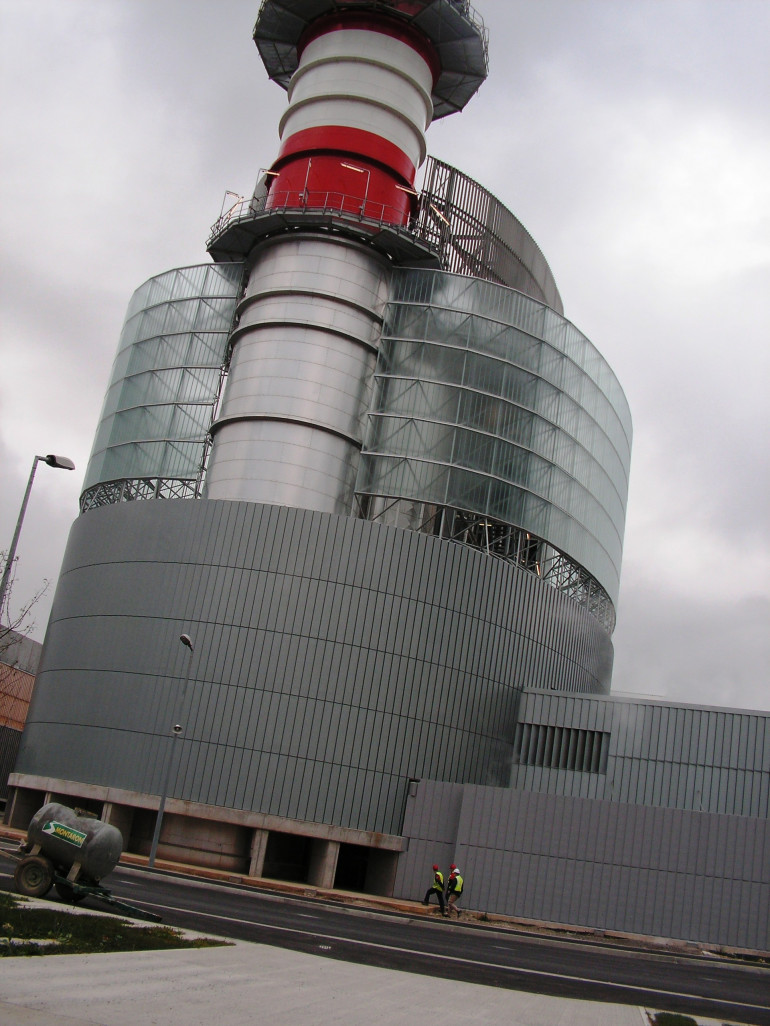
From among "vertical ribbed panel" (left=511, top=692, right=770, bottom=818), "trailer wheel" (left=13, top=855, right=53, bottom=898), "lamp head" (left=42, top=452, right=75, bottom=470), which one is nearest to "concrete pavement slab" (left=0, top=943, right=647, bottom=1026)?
"trailer wheel" (left=13, top=855, right=53, bottom=898)

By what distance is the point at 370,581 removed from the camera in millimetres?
41344

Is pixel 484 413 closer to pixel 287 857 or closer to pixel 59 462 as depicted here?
pixel 287 857

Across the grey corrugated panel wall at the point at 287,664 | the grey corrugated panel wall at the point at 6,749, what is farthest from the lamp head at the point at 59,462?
the grey corrugated panel wall at the point at 6,749

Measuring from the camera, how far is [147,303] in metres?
52.8

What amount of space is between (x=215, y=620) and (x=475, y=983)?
85.3ft

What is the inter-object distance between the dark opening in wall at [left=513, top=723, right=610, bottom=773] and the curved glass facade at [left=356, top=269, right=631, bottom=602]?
8545 mm

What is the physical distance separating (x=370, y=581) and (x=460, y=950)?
20.8 metres

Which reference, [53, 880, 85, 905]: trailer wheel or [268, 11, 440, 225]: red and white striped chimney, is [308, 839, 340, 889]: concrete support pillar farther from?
[268, 11, 440, 225]: red and white striped chimney

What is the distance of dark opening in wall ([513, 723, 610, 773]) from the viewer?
43.0m

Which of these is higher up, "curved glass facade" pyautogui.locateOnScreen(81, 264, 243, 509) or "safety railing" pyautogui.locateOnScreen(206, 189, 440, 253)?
"safety railing" pyautogui.locateOnScreen(206, 189, 440, 253)

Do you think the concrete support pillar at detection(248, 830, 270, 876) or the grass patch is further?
the concrete support pillar at detection(248, 830, 270, 876)

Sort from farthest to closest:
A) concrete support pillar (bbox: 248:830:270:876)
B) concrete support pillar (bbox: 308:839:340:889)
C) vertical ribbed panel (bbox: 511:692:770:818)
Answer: vertical ribbed panel (bbox: 511:692:770:818) → concrete support pillar (bbox: 308:839:340:889) → concrete support pillar (bbox: 248:830:270:876)

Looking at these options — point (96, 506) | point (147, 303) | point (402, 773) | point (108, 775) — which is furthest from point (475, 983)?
point (147, 303)

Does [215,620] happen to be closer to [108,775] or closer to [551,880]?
[108,775]
